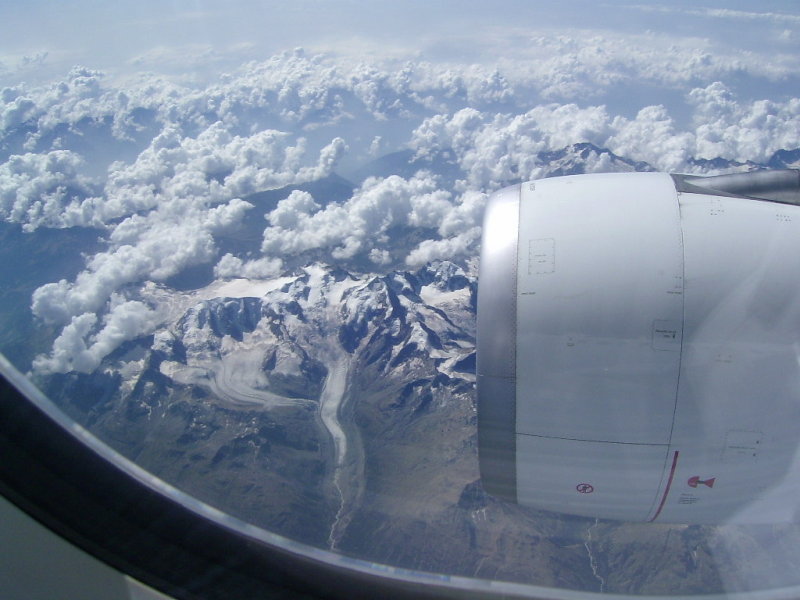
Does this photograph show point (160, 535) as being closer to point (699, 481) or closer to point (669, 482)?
point (669, 482)

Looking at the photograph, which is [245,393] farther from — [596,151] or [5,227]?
[596,151]

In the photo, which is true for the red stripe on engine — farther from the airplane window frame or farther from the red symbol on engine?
the airplane window frame

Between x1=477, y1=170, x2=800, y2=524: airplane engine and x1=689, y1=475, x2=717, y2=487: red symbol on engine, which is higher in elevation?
x1=477, y1=170, x2=800, y2=524: airplane engine

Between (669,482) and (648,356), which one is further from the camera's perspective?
(669,482)

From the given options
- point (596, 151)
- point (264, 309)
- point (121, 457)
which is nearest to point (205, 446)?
point (121, 457)

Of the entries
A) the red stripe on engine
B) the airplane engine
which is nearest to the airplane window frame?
the red stripe on engine

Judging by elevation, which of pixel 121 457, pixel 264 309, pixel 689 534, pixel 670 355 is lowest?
pixel 264 309

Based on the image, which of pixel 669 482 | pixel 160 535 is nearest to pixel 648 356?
pixel 669 482

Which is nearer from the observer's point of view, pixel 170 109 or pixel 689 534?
pixel 689 534
